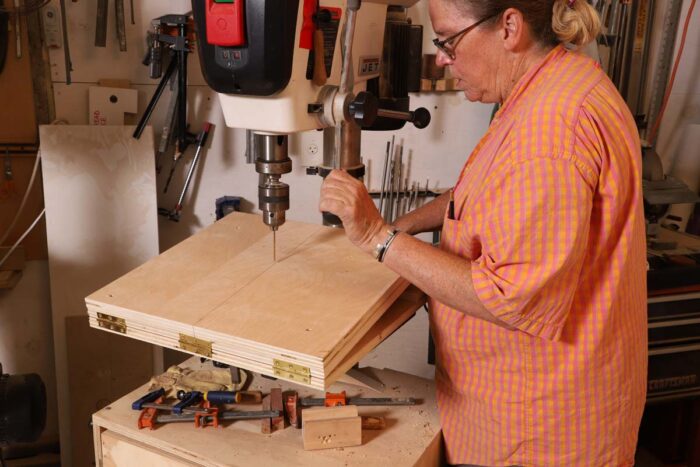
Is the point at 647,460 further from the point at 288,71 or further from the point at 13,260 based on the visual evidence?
the point at 13,260

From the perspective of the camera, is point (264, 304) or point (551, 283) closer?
point (551, 283)

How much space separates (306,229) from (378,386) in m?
0.38

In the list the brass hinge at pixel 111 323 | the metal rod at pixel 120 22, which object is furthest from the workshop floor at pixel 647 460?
the metal rod at pixel 120 22

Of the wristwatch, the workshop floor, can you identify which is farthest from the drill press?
the workshop floor

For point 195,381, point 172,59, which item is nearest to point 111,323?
point 195,381

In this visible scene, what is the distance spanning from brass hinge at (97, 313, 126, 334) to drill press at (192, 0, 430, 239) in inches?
12.2

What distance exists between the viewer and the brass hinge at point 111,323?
1.13m

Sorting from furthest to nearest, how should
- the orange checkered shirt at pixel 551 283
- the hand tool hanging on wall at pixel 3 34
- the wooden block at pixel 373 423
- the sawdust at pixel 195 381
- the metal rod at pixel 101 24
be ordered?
the metal rod at pixel 101 24, the hand tool hanging on wall at pixel 3 34, the sawdust at pixel 195 381, the wooden block at pixel 373 423, the orange checkered shirt at pixel 551 283

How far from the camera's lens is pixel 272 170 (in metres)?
1.12

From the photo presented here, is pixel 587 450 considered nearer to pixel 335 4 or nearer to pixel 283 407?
pixel 283 407

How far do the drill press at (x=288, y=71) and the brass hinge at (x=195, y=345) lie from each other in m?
0.25

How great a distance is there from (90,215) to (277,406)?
1123 mm

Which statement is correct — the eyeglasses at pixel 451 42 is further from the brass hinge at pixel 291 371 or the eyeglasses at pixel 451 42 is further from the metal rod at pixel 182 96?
the metal rod at pixel 182 96

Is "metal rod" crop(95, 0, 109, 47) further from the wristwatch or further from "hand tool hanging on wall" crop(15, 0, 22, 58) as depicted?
the wristwatch
